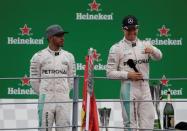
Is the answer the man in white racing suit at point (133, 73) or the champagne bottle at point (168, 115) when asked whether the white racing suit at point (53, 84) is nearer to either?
the man in white racing suit at point (133, 73)

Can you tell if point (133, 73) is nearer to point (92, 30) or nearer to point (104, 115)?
point (104, 115)

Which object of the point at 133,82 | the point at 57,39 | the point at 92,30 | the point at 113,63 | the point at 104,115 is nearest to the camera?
Result: the point at 133,82

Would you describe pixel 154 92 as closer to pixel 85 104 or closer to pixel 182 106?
pixel 182 106

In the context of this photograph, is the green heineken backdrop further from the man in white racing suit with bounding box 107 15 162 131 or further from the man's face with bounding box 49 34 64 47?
the man in white racing suit with bounding box 107 15 162 131

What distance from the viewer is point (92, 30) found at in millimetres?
12812

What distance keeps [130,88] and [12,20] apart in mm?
2798

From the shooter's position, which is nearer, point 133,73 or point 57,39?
point 133,73

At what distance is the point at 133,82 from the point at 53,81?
100 centimetres

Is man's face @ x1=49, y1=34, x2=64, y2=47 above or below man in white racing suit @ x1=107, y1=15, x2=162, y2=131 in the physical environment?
above

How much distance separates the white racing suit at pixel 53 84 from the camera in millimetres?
10883

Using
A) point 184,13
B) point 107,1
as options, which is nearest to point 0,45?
point 107,1

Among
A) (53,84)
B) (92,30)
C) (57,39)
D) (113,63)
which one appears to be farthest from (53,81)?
(92,30)

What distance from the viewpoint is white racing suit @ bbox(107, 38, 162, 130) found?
10.6 metres

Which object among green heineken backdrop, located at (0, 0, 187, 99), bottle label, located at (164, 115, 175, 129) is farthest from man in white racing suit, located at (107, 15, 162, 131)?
green heineken backdrop, located at (0, 0, 187, 99)
